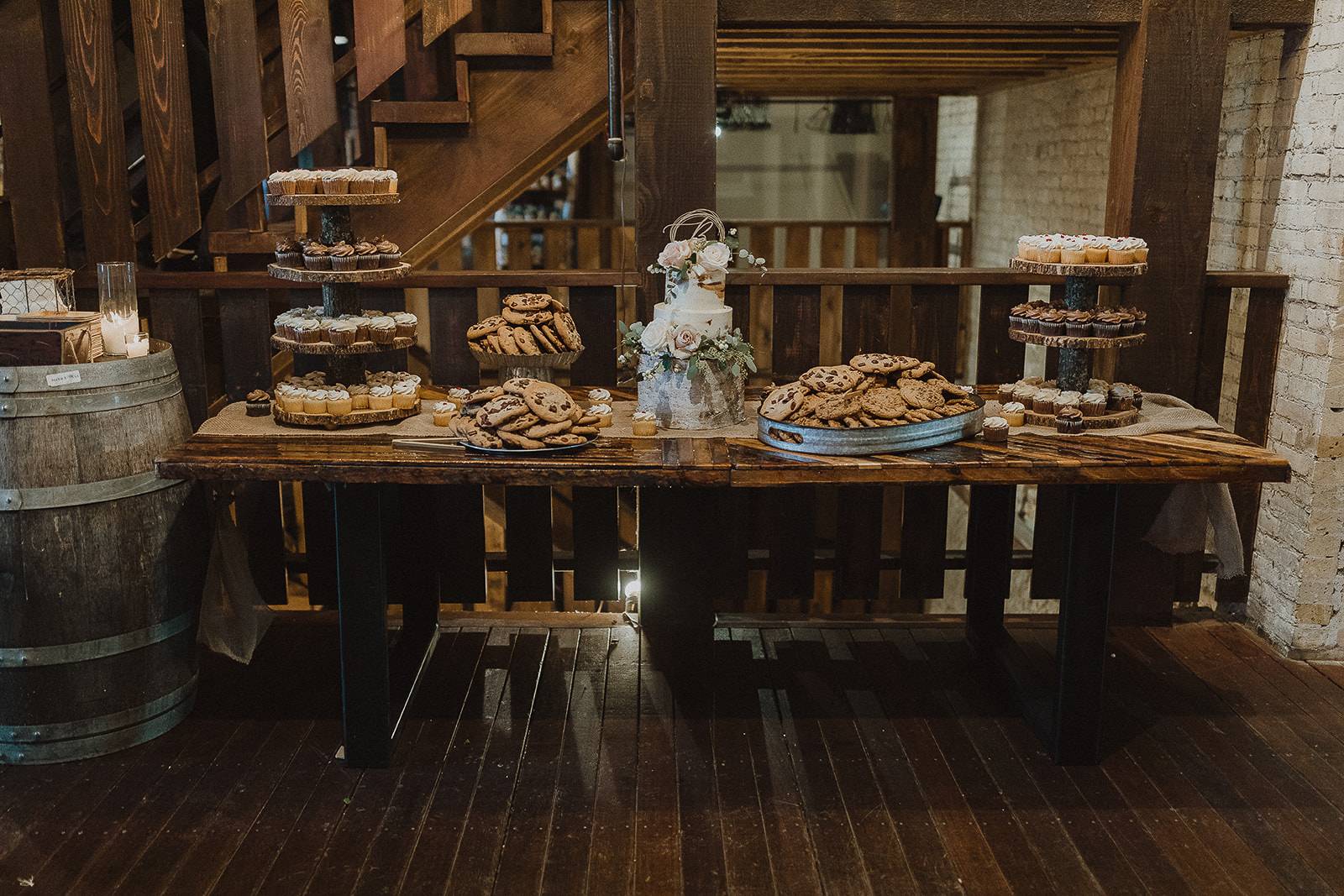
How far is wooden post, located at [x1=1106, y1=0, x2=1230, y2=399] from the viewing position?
4004 mm

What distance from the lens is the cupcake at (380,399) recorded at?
3.65 meters

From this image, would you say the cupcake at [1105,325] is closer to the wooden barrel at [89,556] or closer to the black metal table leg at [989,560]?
the black metal table leg at [989,560]

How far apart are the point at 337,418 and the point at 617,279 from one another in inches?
44.4

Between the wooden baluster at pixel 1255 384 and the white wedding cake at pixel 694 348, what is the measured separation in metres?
2.02

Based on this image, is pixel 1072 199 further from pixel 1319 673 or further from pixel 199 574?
pixel 199 574

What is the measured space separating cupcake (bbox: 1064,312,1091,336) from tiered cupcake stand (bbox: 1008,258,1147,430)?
0.05 feet

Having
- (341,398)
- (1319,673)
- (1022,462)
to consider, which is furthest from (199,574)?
(1319,673)

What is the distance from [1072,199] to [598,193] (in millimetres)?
4471

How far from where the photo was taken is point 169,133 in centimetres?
416

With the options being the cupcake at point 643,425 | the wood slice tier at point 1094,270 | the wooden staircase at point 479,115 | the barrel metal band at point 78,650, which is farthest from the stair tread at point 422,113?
the wood slice tier at point 1094,270

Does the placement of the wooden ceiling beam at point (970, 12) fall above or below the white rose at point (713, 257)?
above

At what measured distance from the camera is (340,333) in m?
3.55

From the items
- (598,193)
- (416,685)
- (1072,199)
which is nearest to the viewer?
(416,685)

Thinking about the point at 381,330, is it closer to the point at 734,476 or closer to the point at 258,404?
the point at 258,404
